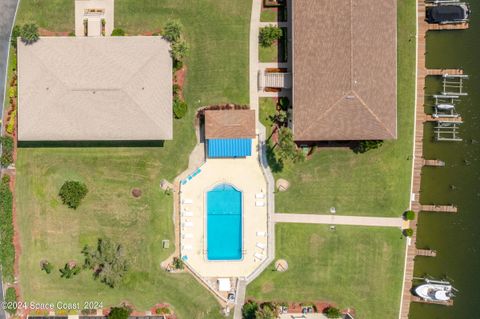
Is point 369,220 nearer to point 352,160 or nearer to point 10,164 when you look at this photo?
point 352,160

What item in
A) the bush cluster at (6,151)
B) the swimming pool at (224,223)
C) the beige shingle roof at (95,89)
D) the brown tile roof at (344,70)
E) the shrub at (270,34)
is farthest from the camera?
the swimming pool at (224,223)

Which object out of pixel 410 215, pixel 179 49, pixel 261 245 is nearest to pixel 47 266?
pixel 261 245

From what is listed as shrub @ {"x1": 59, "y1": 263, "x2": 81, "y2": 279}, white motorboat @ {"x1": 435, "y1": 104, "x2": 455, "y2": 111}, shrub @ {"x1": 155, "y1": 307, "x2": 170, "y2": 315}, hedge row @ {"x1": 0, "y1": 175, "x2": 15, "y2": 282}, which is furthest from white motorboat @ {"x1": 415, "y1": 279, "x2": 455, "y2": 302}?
hedge row @ {"x1": 0, "y1": 175, "x2": 15, "y2": 282}

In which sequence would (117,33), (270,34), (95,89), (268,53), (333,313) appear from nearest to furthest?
(95,89)
(270,34)
(333,313)
(117,33)
(268,53)

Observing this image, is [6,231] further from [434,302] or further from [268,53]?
[434,302]

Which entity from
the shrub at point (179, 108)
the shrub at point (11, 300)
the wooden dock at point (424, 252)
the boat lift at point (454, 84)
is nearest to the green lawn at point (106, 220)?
the shrub at point (11, 300)

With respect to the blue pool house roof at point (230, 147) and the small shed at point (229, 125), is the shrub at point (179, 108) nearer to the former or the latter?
the small shed at point (229, 125)

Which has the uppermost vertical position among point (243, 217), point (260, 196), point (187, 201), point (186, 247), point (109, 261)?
point (260, 196)
